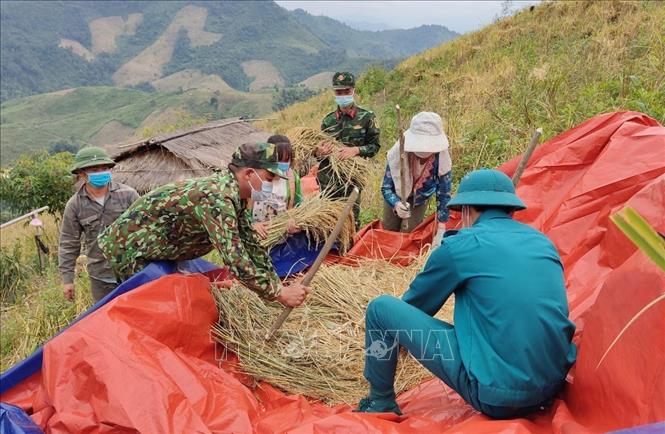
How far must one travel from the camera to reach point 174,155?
30.9 ft

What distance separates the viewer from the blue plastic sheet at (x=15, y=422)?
1.96 metres

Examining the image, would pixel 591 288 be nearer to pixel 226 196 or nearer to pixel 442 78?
pixel 226 196

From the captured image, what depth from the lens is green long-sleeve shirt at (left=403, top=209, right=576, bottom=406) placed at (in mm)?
1687

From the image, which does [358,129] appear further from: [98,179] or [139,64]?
[139,64]

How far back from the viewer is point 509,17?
12.2 metres

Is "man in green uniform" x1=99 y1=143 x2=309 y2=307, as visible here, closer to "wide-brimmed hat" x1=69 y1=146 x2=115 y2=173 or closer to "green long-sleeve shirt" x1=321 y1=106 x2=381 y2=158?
"wide-brimmed hat" x1=69 y1=146 x2=115 y2=173

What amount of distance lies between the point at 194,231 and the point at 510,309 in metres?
1.51

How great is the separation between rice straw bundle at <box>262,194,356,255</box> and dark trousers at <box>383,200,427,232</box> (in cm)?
31

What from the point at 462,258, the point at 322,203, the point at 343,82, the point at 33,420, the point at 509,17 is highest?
the point at 509,17

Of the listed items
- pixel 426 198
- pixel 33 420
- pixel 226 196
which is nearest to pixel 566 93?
pixel 426 198

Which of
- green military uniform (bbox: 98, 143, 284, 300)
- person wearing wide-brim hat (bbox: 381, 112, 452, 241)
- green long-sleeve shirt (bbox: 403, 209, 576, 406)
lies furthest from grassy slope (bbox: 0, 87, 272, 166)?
green long-sleeve shirt (bbox: 403, 209, 576, 406)

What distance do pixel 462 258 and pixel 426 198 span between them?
77.7 inches

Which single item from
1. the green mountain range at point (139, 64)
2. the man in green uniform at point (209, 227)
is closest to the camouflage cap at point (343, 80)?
the man in green uniform at point (209, 227)

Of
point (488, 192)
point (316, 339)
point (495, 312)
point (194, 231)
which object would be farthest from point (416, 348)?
point (194, 231)
